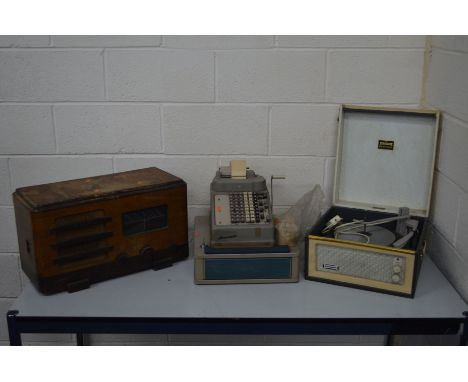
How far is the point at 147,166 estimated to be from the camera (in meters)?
2.13

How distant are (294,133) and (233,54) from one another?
0.38 m

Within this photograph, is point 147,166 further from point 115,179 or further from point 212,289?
point 212,289

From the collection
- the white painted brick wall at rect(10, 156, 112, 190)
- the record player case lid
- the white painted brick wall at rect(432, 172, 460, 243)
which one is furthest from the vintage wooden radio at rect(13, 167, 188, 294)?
the white painted brick wall at rect(432, 172, 460, 243)

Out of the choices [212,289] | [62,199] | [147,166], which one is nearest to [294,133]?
[147,166]

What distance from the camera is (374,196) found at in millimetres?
2053

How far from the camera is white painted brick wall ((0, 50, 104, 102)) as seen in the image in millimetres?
2008

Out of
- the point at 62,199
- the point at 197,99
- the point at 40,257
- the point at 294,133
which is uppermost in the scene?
the point at 197,99

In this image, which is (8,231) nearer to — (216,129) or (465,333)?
(216,129)

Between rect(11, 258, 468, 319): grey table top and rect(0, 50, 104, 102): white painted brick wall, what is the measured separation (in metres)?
0.72

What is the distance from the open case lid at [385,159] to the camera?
196cm

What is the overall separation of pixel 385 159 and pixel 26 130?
1.35m

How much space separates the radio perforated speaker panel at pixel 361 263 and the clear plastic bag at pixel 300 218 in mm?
108

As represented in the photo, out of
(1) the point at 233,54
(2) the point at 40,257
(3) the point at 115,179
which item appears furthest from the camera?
(1) the point at 233,54

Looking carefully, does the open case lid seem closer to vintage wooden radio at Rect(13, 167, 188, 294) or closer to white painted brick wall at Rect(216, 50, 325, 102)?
white painted brick wall at Rect(216, 50, 325, 102)
